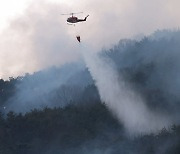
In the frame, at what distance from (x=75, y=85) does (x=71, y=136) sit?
207 feet

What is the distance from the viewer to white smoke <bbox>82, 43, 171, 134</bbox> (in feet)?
338

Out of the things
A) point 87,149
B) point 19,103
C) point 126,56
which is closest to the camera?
point 87,149

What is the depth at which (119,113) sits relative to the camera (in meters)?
110

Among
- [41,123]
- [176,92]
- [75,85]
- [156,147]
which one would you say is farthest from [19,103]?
[156,147]

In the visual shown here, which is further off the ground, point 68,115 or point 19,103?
point 68,115

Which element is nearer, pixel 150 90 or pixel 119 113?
pixel 119 113

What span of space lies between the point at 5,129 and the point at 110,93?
2537cm

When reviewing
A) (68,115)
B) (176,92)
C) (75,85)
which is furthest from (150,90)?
(75,85)

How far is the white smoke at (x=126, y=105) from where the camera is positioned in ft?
338

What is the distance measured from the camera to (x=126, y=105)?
374 feet

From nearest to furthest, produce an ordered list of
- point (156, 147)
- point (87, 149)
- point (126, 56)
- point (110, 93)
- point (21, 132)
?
point (156, 147) < point (87, 149) < point (21, 132) < point (110, 93) < point (126, 56)

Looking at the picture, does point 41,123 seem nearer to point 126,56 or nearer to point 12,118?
point 12,118

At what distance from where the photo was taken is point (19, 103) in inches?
6196

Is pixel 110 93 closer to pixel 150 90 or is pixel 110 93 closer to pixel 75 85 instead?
pixel 150 90
